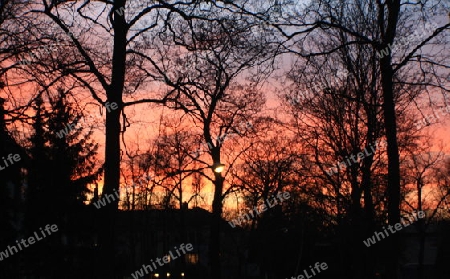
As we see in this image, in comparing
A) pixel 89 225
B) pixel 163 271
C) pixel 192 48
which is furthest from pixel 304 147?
pixel 163 271

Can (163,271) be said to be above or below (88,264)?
above

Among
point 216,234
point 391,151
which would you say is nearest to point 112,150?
Result: point 391,151

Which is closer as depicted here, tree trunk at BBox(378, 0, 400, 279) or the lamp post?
tree trunk at BBox(378, 0, 400, 279)

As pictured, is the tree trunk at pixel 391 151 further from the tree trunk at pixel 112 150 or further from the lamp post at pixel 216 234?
the lamp post at pixel 216 234

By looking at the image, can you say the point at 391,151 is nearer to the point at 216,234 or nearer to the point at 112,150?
the point at 112,150

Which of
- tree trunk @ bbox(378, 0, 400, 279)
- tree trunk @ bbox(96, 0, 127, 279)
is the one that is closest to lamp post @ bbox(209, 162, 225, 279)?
tree trunk @ bbox(96, 0, 127, 279)

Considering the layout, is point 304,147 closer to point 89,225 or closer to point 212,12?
point 212,12

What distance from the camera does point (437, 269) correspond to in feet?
179

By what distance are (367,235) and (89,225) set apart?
1941 centimetres

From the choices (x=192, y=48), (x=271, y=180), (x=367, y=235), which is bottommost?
(x=367, y=235)

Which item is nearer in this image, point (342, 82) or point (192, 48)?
point (192, 48)

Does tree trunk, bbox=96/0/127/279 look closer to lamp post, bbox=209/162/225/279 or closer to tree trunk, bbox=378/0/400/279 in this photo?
tree trunk, bbox=378/0/400/279

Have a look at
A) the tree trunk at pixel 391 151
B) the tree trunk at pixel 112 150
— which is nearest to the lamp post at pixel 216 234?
the tree trunk at pixel 112 150

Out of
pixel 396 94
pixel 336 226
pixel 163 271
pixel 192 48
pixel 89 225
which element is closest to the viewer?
pixel 192 48
